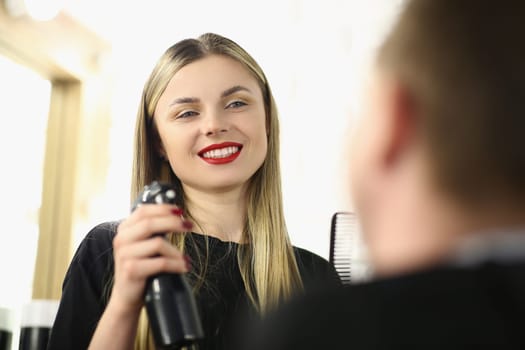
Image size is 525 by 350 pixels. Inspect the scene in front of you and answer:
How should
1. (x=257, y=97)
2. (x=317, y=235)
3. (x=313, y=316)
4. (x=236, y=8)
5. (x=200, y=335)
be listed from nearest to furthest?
(x=313, y=316) → (x=200, y=335) → (x=257, y=97) → (x=317, y=235) → (x=236, y=8)

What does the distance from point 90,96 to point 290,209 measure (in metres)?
0.58

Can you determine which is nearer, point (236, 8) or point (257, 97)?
point (257, 97)

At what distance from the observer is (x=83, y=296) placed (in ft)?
2.42

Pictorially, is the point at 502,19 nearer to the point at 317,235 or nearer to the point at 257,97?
the point at 257,97

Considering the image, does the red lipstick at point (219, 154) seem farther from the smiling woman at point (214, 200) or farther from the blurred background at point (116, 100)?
the blurred background at point (116, 100)

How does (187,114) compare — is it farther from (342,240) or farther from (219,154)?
(342,240)

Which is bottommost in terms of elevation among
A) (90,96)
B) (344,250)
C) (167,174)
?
(344,250)

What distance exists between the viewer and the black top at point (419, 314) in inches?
9.7

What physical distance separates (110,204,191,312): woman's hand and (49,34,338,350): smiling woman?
0.35ft

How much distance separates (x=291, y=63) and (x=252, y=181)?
31.0 inches

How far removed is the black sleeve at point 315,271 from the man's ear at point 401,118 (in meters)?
0.57

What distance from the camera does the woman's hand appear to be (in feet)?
1.88

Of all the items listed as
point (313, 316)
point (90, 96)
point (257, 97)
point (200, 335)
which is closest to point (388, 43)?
point (313, 316)

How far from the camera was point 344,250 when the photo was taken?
88 centimetres
